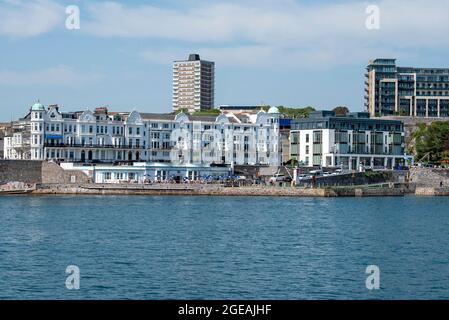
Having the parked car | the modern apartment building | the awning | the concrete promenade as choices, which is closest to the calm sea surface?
the concrete promenade

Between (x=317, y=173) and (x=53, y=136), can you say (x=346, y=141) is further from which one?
(x=53, y=136)

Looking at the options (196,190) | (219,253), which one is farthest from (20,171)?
(219,253)

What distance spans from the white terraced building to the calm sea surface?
3948 cm

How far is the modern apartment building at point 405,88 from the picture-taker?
193500 millimetres

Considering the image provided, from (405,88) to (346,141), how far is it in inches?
2591

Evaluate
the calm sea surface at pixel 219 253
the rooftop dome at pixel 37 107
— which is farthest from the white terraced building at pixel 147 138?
the calm sea surface at pixel 219 253

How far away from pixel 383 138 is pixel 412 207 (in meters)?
50.5

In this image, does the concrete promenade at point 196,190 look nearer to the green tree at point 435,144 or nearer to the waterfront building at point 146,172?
the waterfront building at point 146,172

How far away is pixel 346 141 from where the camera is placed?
438 ft

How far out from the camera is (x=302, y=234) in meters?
54.6

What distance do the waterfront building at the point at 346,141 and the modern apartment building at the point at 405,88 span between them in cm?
5539

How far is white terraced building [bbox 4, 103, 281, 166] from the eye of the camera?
116 metres
